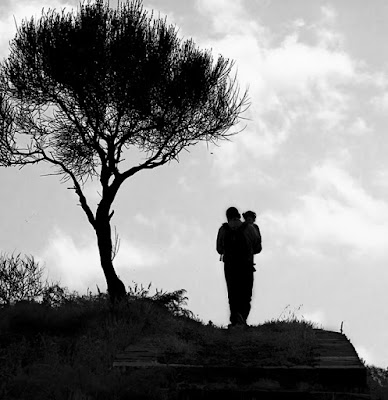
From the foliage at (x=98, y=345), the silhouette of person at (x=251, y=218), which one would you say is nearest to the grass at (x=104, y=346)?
the foliage at (x=98, y=345)

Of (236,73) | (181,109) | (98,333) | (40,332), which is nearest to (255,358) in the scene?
(98,333)

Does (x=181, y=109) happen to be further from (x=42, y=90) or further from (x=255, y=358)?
(x=255, y=358)

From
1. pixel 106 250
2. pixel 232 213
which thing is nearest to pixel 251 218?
pixel 232 213

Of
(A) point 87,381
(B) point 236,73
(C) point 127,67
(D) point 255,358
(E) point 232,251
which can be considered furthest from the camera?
(B) point 236,73

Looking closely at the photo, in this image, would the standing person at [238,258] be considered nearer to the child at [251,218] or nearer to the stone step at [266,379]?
the child at [251,218]

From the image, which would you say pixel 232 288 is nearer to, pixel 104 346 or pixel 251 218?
pixel 251 218

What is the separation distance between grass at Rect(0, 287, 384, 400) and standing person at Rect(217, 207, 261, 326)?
64cm

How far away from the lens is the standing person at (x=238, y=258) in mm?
15562

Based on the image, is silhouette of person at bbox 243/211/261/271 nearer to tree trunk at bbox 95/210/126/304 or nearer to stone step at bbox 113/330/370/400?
stone step at bbox 113/330/370/400

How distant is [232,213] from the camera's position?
1559 cm

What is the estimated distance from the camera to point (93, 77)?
1958 cm

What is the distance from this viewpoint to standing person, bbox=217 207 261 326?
1556 centimetres

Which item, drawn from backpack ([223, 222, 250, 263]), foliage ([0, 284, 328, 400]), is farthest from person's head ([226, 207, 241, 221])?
foliage ([0, 284, 328, 400])

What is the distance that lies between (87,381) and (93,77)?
38.6ft
